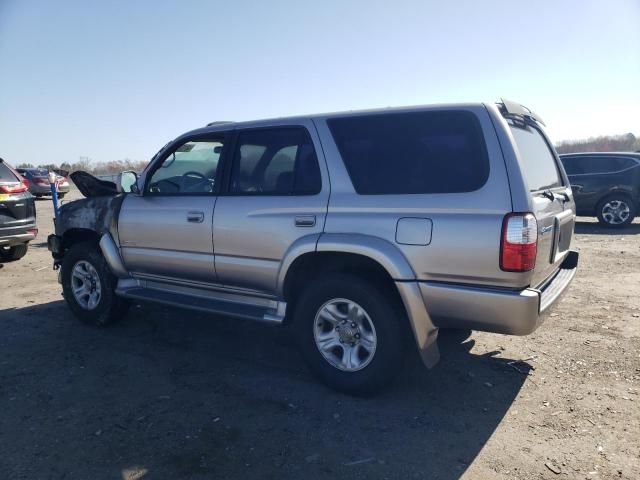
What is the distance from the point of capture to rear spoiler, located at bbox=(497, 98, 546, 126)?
3252 mm

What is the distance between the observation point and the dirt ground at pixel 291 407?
2627 millimetres

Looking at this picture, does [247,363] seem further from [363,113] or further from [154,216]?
[363,113]

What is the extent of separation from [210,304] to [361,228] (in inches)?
62.3

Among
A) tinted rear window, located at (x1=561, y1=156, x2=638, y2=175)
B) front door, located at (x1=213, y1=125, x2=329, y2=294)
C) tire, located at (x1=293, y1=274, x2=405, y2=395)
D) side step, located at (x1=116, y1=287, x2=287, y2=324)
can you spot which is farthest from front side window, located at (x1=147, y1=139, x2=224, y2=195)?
tinted rear window, located at (x1=561, y1=156, x2=638, y2=175)

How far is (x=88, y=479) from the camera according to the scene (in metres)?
2.52

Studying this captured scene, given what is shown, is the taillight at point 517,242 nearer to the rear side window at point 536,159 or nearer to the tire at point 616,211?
the rear side window at point 536,159

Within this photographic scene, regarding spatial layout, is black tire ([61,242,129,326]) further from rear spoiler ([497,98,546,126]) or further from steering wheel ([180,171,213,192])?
rear spoiler ([497,98,546,126])

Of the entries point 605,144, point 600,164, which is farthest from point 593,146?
point 600,164

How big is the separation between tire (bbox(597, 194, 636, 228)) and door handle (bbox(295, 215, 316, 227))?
9.83 metres

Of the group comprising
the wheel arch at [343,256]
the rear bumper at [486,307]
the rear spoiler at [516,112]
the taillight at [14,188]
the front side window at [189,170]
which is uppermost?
the rear spoiler at [516,112]

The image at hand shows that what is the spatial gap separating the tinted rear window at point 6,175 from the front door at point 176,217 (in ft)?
13.0

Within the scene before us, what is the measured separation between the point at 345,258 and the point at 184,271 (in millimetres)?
1635

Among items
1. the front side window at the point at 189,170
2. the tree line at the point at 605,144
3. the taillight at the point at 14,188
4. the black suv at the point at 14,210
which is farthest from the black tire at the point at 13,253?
the tree line at the point at 605,144

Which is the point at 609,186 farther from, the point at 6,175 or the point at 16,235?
the point at 6,175
